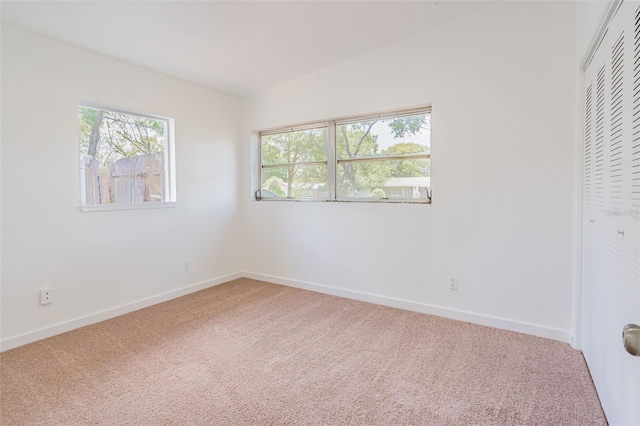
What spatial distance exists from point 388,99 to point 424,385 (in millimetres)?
2409

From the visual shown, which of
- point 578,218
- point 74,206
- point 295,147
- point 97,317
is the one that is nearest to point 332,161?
point 295,147

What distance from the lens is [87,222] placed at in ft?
8.98

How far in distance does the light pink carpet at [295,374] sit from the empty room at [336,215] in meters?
0.02

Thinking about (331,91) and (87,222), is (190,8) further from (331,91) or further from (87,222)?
(87,222)

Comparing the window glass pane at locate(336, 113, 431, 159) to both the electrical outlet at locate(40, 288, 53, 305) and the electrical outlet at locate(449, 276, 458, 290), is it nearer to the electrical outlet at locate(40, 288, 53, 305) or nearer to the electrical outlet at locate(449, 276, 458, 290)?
the electrical outlet at locate(449, 276, 458, 290)

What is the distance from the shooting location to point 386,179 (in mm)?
3211

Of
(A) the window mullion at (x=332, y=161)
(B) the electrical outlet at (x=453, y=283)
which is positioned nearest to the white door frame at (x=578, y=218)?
(B) the electrical outlet at (x=453, y=283)

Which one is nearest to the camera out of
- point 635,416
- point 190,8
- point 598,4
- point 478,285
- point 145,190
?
point 635,416

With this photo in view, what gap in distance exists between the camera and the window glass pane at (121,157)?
2.80 meters

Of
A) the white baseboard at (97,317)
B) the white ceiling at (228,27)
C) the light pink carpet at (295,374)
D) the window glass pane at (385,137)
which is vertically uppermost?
the white ceiling at (228,27)

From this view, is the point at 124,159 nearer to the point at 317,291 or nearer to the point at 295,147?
the point at 295,147

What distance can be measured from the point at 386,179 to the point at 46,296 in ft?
10.2

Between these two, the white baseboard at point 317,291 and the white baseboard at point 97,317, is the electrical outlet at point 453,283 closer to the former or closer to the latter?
the white baseboard at point 317,291

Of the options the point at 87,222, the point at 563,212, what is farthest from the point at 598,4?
the point at 87,222
